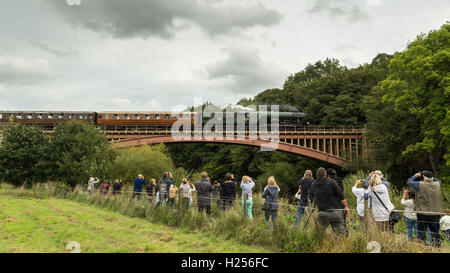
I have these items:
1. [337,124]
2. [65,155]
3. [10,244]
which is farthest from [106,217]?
[337,124]

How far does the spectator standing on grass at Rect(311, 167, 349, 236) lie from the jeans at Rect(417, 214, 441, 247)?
1.69m

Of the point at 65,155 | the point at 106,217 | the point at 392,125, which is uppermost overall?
the point at 392,125

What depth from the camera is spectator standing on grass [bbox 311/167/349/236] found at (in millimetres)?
6379

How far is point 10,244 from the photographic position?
7035mm

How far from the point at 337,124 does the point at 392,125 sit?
53.8ft

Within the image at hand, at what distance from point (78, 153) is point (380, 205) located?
63.2ft

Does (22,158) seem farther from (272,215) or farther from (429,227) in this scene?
(429,227)

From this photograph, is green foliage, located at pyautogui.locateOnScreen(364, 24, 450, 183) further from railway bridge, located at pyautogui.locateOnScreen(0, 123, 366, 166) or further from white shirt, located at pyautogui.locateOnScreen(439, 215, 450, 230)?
white shirt, located at pyautogui.locateOnScreen(439, 215, 450, 230)

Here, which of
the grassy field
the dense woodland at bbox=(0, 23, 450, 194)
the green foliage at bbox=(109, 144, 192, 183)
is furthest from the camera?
the green foliage at bbox=(109, 144, 192, 183)

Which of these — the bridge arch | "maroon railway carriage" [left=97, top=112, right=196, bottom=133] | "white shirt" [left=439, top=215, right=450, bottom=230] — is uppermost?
"maroon railway carriage" [left=97, top=112, right=196, bottom=133]

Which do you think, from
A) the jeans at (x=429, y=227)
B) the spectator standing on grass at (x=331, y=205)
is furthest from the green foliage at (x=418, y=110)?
the spectator standing on grass at (x=331, y=205)

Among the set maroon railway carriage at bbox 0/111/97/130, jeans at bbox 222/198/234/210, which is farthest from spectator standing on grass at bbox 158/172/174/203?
maroon railway carriage at bbox 0/111/97/130

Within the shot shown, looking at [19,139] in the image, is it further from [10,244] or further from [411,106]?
[411,106]

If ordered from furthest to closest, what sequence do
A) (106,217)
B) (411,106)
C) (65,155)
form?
(411,106) → (65,155) → (106,217)
